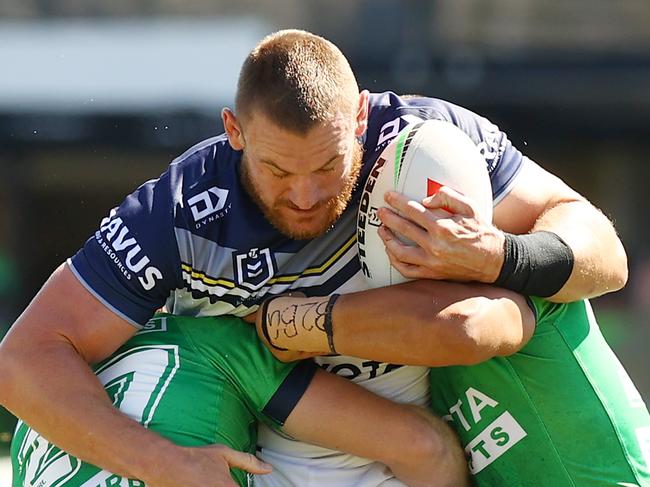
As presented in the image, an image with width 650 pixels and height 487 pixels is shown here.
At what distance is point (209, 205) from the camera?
3285mm

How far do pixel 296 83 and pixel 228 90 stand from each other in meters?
7.76

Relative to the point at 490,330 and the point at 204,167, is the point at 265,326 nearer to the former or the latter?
the point at 204,167

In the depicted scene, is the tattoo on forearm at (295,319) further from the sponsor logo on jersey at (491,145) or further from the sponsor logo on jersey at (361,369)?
the sponsor logo on jersey at (491,145)

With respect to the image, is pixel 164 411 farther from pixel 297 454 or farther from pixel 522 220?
pixel 522 220

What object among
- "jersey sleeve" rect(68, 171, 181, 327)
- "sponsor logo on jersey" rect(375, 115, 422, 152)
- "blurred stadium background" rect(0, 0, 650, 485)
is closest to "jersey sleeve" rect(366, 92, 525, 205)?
"sponsor logo on jersey" rect(375, 115, 422, 152)

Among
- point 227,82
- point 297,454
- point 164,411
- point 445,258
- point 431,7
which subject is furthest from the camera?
point 431,7

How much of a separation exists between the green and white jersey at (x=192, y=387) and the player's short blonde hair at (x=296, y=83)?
63cm

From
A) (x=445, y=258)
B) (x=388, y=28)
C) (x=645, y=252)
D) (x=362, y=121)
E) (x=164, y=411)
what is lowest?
(x=645, y=252)

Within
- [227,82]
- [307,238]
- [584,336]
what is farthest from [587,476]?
[227,82]

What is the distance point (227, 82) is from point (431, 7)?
143 inches

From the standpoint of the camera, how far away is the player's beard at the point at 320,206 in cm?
319

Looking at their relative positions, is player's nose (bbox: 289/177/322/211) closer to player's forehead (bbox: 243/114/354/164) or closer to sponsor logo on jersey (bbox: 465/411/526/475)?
player's forehead (bbox: 243/114/354/164)

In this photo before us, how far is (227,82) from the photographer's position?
1093 centimetres

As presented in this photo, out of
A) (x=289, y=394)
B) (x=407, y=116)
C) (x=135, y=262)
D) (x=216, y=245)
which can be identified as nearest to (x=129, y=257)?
(x=135, y=262)
